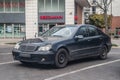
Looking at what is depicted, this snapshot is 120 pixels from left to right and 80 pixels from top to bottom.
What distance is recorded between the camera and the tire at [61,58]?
11400 mm

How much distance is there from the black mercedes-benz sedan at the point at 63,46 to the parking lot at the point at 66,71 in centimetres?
30

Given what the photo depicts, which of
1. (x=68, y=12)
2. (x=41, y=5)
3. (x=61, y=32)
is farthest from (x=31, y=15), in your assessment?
(x=61, y=32)

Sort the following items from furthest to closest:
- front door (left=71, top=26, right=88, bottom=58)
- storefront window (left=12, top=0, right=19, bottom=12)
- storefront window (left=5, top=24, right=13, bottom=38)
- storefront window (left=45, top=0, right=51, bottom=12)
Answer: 1. storefront window (left=5, top=24, right=13, bottom=38)
2. storefront window (left=12, top=0, right=19, bottom=12)
3. storefront window (left=45, top=0, right=51, bottom=12)
4. front door (left=71, top=26, right=88, bottom=58)

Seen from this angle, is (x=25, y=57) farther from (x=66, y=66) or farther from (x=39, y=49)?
(x=66, y=66)

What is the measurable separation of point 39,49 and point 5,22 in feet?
133

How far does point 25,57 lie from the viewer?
11.3 meters

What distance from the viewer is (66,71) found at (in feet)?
35.9

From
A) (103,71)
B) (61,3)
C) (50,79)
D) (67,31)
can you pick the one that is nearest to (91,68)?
(103,71)

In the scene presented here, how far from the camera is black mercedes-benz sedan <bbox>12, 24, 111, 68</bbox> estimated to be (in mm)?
11172

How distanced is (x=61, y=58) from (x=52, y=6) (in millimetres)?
38912

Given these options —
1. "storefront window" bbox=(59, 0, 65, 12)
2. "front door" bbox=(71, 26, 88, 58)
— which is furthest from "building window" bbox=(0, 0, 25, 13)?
"front door" bbox=(71, 26, 88, 58)

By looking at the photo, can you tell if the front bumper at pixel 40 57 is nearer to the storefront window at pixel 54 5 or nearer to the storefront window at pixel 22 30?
the storefront window at pixel 54 5

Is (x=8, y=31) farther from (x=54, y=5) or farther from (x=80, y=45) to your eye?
(x=80, y=45)

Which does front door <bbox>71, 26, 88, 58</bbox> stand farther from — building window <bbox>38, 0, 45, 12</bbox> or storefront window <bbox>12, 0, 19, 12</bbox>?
storefront window <bbox>12, 0, 19, 12</bbox>
